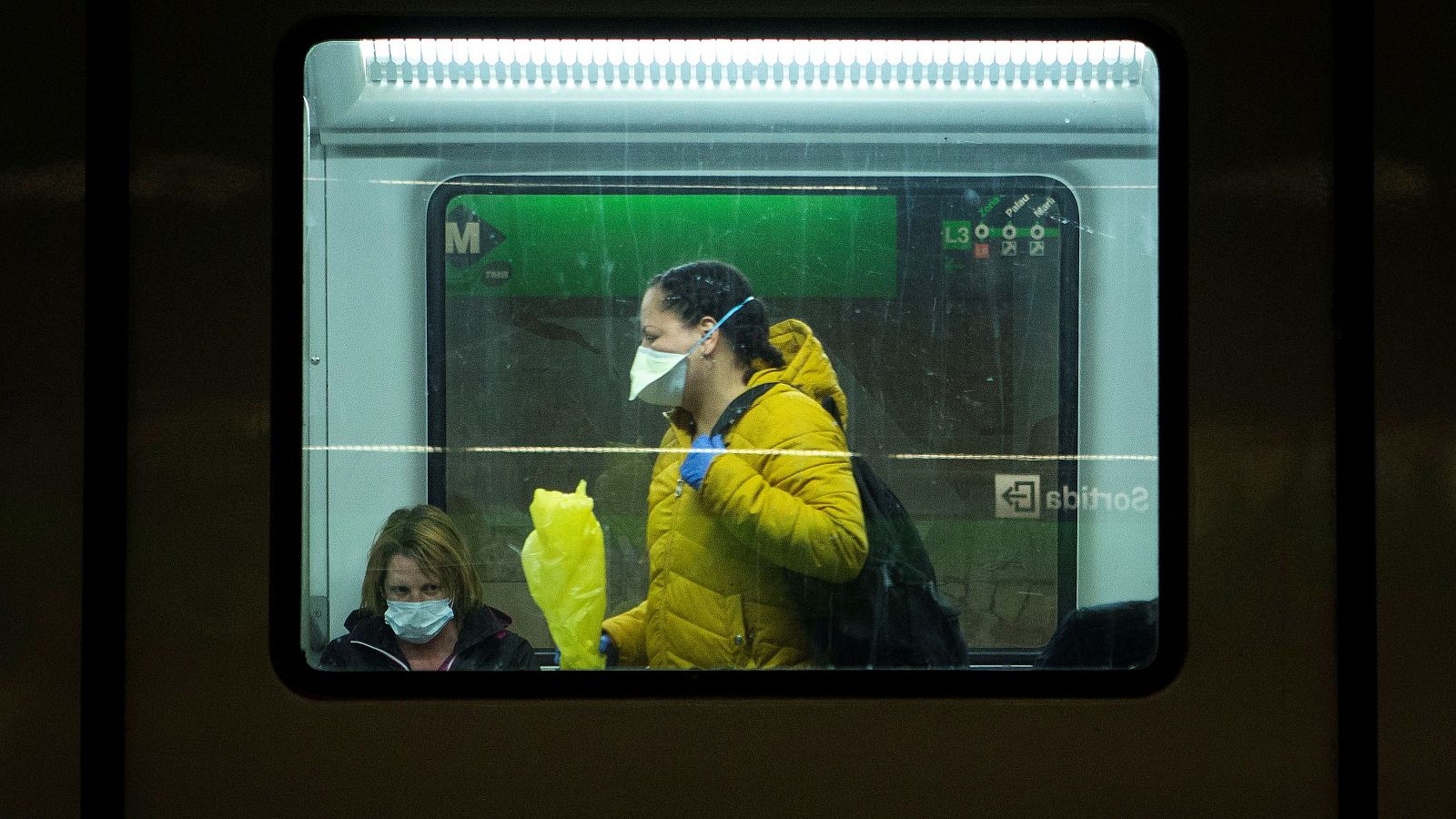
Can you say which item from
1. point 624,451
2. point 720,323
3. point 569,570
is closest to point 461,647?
point 569,570

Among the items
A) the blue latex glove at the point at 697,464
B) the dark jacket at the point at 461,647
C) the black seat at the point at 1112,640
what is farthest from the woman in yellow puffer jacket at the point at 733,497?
the black seat at the point at 1112,640

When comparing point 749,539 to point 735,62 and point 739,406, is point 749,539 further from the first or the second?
point 735,62

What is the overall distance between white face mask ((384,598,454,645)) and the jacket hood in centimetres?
62

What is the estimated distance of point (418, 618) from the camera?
2.01m

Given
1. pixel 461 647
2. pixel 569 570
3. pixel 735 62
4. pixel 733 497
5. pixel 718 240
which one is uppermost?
pixel 735 62

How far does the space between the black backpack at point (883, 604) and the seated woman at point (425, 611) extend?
1.52 feet

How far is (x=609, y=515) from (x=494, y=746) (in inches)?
15.6

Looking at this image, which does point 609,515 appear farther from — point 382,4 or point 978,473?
point 382,4

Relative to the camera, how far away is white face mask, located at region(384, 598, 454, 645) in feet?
6.56

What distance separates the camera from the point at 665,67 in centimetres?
201

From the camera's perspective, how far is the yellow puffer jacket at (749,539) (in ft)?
6.48

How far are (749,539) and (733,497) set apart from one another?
0.23 ft

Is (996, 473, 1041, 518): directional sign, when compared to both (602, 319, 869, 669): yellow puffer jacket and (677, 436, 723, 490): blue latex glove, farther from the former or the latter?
(677, 436, 723, 490): blue latex glove

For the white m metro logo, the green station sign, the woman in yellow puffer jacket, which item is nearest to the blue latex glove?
the woman in yellow puffer jacket
